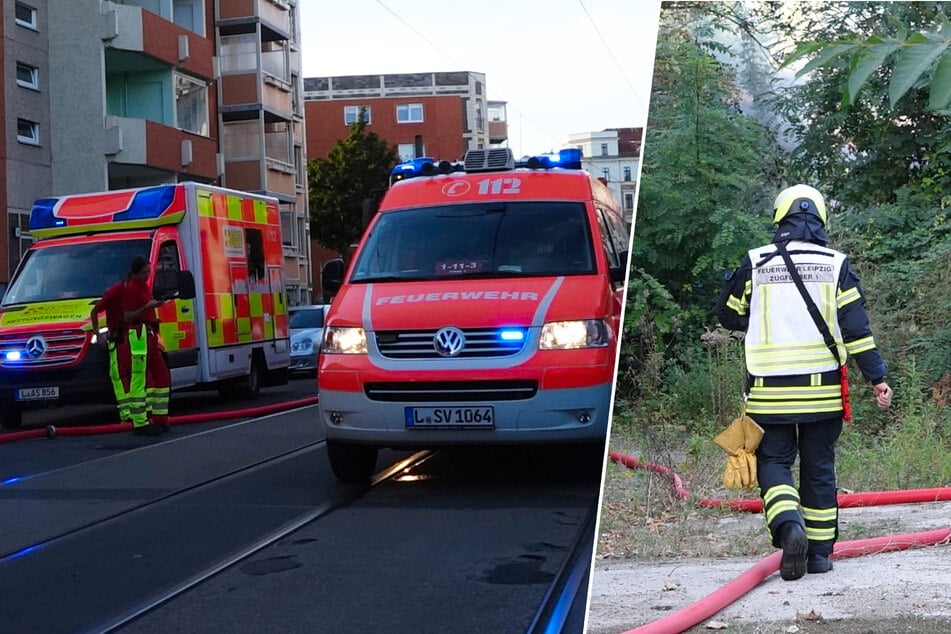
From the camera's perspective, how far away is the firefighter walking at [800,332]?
3455 millimetres

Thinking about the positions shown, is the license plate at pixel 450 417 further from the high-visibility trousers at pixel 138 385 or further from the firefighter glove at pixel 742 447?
the high-visibility trousers at pixel 138 385

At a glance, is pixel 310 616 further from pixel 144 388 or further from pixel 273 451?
pixel 273 451

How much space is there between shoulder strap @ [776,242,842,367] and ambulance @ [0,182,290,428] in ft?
4.72

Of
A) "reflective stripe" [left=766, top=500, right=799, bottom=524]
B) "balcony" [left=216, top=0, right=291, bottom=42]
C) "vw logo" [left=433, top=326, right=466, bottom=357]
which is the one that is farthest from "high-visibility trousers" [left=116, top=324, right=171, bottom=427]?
"reflective stripe" [left=766, top=500, right=799, bottom=524]

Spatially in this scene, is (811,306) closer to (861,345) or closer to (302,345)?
(861,345)

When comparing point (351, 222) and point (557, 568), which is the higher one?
point (351, 222)

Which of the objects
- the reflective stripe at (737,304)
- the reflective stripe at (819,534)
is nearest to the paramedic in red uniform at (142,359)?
the reflective stripe at (737,304)

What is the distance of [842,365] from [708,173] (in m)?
0.80

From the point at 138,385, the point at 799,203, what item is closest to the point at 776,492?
the point at 799,203

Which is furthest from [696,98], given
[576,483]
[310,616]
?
[310,616]

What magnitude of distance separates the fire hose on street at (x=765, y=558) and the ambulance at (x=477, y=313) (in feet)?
1.09

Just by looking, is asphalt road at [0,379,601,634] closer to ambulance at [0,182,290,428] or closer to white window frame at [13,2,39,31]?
ambulance at [0,182,290,428]

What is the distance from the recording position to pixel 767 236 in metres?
4.08

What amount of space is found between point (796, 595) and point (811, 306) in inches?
32.1
